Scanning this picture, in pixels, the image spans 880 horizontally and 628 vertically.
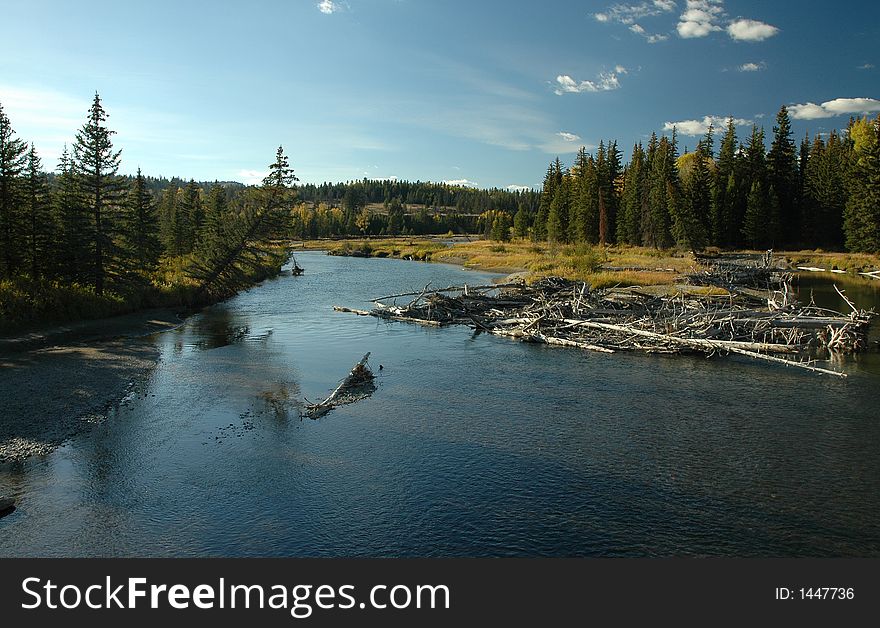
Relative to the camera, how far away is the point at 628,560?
10.1 m

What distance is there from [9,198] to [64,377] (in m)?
20.5

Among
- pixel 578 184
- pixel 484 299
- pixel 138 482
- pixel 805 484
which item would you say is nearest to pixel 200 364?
pixel 138 482

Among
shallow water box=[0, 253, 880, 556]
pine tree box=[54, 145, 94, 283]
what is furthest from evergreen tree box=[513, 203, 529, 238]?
shallow water box=[0, 253, 880, 556]

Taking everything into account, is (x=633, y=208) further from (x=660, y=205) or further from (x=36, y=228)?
(x=36, y=228)

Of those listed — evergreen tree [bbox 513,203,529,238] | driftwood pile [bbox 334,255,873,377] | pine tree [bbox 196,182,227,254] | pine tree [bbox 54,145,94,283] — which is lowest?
driftwood pile [bbox 334,255,873,377]

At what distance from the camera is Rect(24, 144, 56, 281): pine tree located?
119ft

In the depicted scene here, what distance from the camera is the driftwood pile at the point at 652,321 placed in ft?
85.2

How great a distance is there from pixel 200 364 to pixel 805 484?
2248cm

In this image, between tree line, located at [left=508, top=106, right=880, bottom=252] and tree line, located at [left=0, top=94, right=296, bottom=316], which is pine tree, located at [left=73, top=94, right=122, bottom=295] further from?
tree line, located at [left=508, top=106, right=880, bottom=252]

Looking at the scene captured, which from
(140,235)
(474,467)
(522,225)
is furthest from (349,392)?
(522,225)

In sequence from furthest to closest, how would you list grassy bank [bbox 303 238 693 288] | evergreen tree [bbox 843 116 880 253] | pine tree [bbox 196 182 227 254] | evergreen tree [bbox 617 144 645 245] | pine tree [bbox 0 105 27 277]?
evergreen tree [bbox 617 144 645 245] → evergreen tree [bbox 843 116 880 253] → pine tree [bbox 196 182 227 254] → grassy bank [bbox 303 238 693 288] → pine tree [bbox 0 105 27 277]

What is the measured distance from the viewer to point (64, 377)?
21.4m

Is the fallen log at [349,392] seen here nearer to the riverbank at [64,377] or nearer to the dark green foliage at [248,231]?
the riverbank at [64,377]

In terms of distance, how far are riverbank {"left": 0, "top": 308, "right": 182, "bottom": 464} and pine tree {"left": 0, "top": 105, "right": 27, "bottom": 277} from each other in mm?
7215
